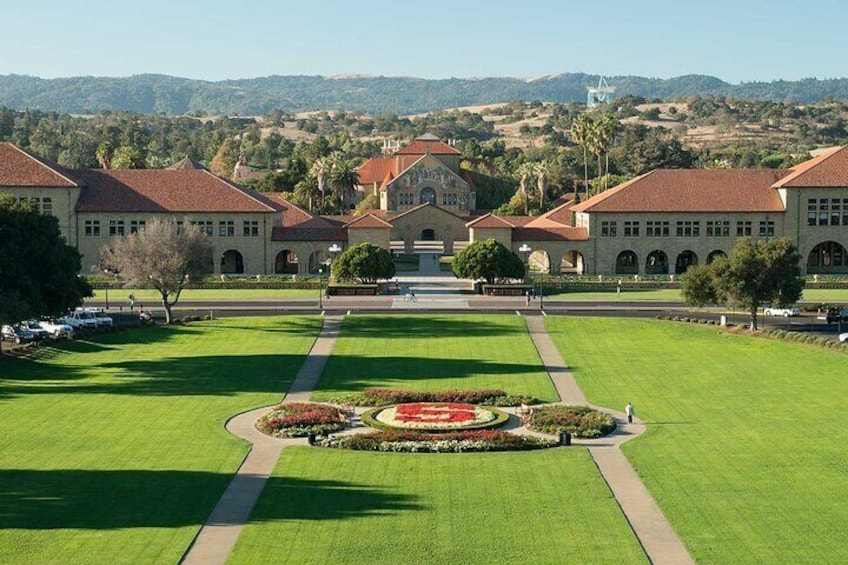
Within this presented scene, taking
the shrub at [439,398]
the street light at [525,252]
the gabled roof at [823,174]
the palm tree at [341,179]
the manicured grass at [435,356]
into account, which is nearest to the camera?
the shrub at [439,398]

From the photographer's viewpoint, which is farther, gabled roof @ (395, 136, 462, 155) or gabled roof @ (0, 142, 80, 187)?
gabled roof @ (395, 136, 462, 155)

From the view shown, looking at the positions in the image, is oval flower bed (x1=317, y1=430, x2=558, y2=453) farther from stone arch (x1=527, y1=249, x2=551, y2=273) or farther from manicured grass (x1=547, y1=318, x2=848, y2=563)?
stone arch (x1=527, y1=249, x2=551, y2=273)

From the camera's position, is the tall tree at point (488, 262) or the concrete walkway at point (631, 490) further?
the tall tree at point (488, 262)

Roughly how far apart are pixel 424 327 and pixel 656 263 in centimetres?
4508

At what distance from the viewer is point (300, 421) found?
52719mm

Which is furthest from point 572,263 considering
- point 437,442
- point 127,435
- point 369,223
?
point 127,435

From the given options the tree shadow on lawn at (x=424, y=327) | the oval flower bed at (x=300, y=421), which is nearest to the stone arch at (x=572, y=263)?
the tree shadow on lawn at (x=424, y=327)

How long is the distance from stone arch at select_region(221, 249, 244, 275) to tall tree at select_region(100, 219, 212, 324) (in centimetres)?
3151

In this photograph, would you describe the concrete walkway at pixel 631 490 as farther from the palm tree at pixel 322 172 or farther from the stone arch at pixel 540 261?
the palm tree at pixel 322 172

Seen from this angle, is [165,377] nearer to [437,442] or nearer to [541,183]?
[437,442]

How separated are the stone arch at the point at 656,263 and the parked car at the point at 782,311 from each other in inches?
1230

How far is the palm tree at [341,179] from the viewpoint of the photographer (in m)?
157

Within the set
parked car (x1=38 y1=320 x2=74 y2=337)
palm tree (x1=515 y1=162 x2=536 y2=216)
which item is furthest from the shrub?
palm tree (x1=515 y1=162 x2=536 y2=216)

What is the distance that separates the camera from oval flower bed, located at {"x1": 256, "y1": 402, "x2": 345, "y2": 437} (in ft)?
169
